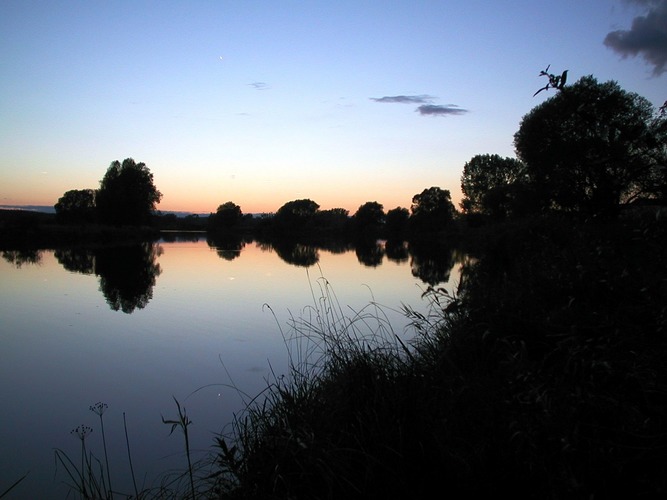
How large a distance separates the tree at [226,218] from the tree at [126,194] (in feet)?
135

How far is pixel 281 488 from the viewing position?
9.78ft

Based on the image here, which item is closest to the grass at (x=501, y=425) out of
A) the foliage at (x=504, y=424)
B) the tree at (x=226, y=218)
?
the foliage at (x=504, y=424)

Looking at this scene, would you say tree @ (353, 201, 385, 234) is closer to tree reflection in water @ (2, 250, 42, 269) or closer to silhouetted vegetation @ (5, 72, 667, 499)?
tree reflection in water @ (2, 250, 42, 269)

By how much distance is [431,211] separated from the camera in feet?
236

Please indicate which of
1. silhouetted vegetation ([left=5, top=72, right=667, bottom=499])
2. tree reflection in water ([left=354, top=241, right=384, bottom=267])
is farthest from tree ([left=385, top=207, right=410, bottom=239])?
silhouetted vegetation ([left=5, top=72, right=667, bottom=499])

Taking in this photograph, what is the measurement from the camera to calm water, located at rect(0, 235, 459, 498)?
4.96 meters

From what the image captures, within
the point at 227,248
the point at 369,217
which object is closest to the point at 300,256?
the point at 227,248

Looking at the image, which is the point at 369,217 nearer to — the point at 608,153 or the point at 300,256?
the point at 300,256

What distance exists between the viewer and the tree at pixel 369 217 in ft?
279

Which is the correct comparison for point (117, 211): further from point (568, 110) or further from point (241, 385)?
point (568, 110)

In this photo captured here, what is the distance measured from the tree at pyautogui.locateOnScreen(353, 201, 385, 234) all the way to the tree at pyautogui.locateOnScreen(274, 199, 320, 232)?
11901 mm

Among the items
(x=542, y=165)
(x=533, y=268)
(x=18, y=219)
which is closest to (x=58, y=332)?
(x=533, y=268)

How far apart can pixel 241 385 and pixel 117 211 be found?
54169mm

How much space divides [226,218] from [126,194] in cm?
5029
